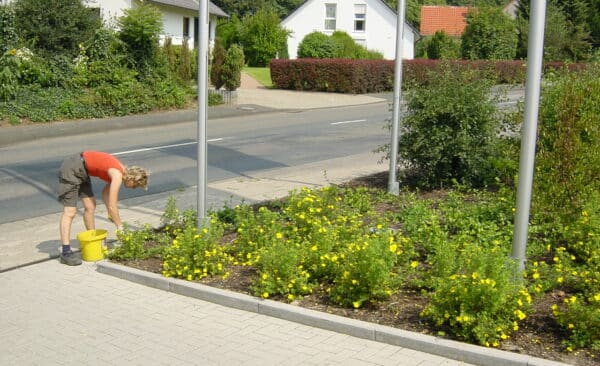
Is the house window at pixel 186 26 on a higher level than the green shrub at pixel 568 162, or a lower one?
higher

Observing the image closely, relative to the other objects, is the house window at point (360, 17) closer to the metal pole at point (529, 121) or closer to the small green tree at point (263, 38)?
the small green tree at point (263, 38)

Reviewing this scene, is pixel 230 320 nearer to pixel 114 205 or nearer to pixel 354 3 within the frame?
pixel 114 205

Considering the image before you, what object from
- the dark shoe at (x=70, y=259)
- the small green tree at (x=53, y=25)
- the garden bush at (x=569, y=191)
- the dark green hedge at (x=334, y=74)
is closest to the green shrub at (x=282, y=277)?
the garden bush at (x=569, y=191)

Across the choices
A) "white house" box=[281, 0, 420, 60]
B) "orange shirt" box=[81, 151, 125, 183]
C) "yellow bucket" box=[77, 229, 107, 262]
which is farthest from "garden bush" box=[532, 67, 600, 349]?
"white house" box=[281, 0, 420, 60]

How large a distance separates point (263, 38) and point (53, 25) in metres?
26.6

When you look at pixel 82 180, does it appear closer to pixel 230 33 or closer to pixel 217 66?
pixel 217 66

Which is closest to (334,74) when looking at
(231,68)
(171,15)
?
(231,68)

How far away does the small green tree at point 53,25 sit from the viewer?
898 inches

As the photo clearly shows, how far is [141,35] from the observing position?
2411cm

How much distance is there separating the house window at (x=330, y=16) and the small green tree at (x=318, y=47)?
11072 mm

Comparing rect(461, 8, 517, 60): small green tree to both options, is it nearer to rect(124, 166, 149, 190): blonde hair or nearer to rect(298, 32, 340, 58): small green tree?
rect(298, 32, 340, 58): small green tree

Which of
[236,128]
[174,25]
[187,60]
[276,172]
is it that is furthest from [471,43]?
[276,172]

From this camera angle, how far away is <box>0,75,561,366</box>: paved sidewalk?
5320 millimetres

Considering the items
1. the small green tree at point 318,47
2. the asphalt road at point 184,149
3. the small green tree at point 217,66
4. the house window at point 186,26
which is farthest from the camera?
the small green tree at point 318,47
